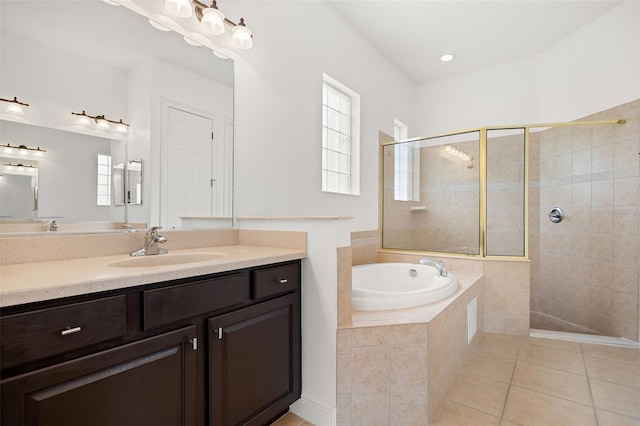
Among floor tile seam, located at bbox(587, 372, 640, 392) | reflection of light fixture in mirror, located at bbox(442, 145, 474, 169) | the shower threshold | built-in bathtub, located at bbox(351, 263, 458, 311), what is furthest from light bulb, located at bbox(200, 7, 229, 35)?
the shower threshold

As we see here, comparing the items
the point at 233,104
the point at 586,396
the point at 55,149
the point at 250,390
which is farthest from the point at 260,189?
the point at 586,396

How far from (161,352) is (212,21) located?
67.4 inches

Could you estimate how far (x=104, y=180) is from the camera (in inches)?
57.4

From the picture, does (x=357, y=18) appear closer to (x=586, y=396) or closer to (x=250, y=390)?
(x=250, y=390)

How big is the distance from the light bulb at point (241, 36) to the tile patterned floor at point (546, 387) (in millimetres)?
2398

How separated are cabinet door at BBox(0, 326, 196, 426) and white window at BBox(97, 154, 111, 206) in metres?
0.80

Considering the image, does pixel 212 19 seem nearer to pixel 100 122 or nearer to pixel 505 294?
pixel 100 122

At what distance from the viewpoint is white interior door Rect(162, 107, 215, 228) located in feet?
5.65

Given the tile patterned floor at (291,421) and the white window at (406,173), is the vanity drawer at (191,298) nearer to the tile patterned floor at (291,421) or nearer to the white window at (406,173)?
the tile patterned floor at (291,421)

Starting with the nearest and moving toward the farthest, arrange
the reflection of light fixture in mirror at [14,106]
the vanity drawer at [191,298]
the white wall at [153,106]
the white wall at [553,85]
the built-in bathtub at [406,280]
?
the vanity drawer at [191,298]
the reflection of light fixture in mirror at [14,106]
the white wall at [153,106]
the built-in bathtub at [406,280]
the white wall at [553,85]

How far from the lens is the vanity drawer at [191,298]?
101cm

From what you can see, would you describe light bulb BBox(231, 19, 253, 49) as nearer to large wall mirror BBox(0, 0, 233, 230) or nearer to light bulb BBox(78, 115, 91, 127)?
large wall mirror BBox(0, 0, 233, 230)

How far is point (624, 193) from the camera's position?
2.69 metres

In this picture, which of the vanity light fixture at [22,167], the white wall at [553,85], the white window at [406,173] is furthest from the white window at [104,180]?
the white wall at [553,85]
